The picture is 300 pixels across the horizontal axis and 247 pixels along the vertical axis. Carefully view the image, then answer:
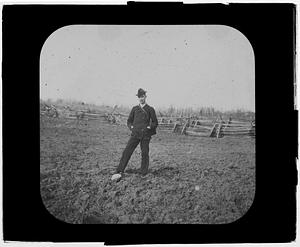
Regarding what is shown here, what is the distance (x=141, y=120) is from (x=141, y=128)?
4 cm

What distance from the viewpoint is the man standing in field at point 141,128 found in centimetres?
164

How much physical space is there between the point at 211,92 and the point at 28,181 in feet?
3.28

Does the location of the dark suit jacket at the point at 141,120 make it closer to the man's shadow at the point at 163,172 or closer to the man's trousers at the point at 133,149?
the man's trousers at the point at 133,149

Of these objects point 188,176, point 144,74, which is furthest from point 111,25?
point 188,176

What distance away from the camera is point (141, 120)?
1644 mm

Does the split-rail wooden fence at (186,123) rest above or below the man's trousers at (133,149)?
above

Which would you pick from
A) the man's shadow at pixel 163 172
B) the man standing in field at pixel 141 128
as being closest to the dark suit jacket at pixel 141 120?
the man standing in field at pixel 141 128

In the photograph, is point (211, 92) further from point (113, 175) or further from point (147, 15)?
point (113, 175)

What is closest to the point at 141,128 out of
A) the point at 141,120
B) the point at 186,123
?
the point at 141,120

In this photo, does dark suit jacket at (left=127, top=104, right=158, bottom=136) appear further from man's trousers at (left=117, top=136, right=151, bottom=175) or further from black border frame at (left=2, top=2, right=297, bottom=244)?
black border frame at (left=2, top=2, right=297, bottom=244)

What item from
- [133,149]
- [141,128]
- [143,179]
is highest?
[141,128]

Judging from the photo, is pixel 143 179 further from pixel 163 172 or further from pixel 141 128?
pixel 141 128

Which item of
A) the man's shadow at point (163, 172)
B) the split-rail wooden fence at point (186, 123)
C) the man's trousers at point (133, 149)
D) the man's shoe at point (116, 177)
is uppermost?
the split-rail wooden fence at point (186, 123)

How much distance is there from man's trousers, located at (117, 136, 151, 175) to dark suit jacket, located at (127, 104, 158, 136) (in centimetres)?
3
